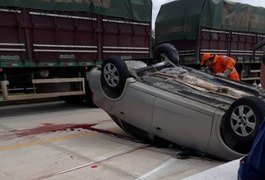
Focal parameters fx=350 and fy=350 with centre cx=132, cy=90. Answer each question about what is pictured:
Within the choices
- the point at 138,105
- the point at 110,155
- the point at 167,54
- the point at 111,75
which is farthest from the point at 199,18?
the point at 110,155

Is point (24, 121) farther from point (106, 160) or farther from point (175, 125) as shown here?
point (175, 125)

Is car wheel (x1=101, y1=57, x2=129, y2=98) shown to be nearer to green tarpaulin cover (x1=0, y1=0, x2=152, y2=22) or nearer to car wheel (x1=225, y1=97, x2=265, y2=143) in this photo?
car wheel (x1=225, y1=97, x2=265, y2=143)

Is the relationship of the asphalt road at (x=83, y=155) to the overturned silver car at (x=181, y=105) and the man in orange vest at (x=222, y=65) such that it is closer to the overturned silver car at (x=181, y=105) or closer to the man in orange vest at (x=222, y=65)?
the overturned silver car at (x=181, y=105)

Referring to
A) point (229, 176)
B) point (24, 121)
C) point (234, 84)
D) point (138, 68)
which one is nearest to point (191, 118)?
point (234, 84)

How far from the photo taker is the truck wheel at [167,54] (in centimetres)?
612

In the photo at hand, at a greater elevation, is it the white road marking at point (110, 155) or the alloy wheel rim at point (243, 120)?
the alloy wheel rim at point (243, 120)

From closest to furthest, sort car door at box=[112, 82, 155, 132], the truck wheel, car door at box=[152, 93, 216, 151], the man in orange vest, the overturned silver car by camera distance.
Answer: the overturned silver car → car door at box=[152, 93, 216, 151] → car door at box=[112, 82, 155, 132] → the truck wheel → the man in orange vest

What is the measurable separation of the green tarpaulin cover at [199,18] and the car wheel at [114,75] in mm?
8915

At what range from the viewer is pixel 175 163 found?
4449 millimetres

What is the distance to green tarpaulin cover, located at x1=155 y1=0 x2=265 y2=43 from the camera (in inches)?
536

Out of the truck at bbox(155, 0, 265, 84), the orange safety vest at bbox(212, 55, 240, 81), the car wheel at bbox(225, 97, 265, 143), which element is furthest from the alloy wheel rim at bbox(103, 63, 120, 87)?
the truck at bbox(155, 0, 265, 84)

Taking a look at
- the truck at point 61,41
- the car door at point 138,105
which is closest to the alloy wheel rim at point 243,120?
the car door at point 138,105

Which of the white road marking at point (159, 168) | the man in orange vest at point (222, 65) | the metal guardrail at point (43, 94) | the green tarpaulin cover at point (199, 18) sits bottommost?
the white road marking at point (159, 168)

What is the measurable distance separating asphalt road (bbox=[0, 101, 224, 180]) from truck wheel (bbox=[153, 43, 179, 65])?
151cm
